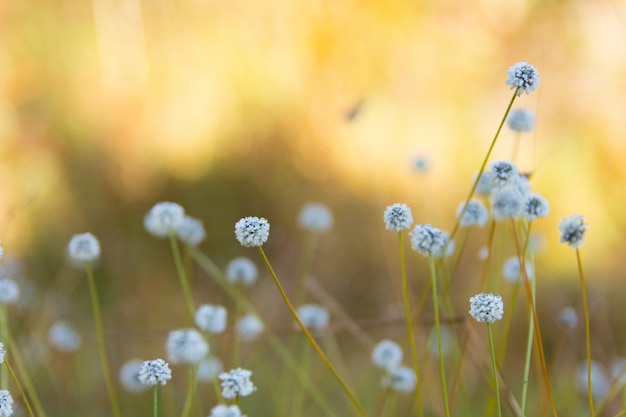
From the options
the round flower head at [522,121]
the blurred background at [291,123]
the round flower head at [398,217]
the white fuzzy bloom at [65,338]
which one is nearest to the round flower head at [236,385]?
the round flower head at [398,217]

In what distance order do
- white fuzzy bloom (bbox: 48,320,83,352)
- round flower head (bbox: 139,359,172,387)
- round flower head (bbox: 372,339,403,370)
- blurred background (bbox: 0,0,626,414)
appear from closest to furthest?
round flower head (bbox: 139,359,172,387), round flower head (bbox: 372,339,403,370), white fuzzy bloom (bbox: 48,320,83,352), blurred background (bbox: 0,0,626,414)

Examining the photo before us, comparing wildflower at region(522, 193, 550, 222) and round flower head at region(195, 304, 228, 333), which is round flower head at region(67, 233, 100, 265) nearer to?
round flower head at region(195, 304, 228, 333)

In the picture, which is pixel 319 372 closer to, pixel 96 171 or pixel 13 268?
pixel 13 268

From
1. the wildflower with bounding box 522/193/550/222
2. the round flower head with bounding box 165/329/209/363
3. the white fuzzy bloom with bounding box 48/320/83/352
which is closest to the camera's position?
the wildflower with bounding box 522/193/550/222

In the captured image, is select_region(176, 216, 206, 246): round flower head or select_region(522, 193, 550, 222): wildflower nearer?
select_region(522, 193, 550, 222): wildflower

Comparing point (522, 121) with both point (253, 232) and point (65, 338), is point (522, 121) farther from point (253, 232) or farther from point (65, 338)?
point (65, 338)

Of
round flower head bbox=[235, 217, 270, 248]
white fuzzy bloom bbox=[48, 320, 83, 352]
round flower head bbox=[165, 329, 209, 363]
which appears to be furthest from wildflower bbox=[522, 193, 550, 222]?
white fuzzy bloom bbox=[48, 320, 83, 352]
